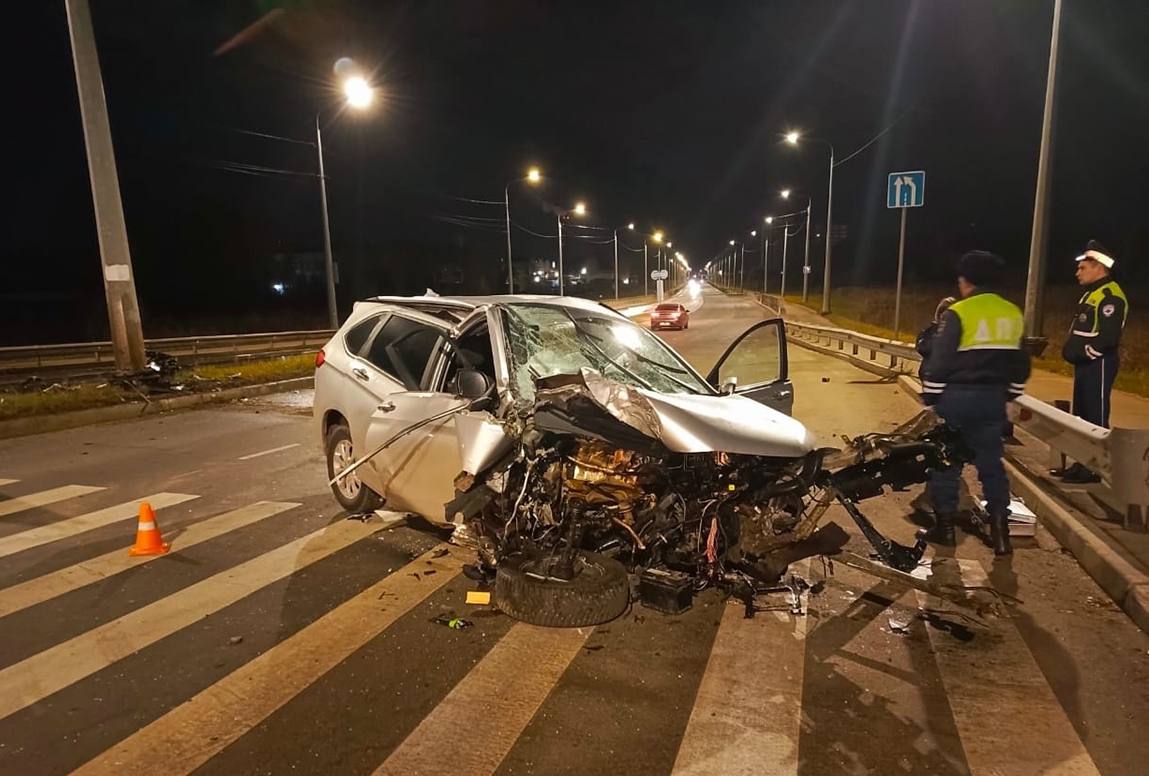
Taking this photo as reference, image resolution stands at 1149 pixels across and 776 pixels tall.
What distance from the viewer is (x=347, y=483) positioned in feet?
20.2

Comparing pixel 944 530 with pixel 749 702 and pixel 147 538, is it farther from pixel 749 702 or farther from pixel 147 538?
pixel 147 538

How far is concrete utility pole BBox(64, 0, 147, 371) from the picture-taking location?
1122 cm

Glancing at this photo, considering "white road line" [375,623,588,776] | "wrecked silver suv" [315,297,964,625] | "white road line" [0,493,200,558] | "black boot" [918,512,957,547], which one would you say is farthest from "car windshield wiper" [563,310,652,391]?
"white road line" [0,493,200,558]

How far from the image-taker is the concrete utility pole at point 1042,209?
1062 centimetres

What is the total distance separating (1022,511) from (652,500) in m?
3.24

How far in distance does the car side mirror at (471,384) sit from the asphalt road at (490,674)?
127 centimetres

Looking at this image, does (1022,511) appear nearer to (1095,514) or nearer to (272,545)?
(1095,514)

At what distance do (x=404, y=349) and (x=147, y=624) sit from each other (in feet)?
8.48

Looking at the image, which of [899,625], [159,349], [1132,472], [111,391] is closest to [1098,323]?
[1132,472]

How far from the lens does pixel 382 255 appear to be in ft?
252

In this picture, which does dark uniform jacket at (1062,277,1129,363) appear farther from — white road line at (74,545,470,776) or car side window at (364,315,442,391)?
white road line at (74,545,470,776)

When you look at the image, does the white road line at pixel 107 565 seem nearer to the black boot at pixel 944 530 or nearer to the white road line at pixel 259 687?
the white road line at pixel 259 687

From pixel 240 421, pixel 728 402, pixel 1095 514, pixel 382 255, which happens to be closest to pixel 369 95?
pixel 240 421

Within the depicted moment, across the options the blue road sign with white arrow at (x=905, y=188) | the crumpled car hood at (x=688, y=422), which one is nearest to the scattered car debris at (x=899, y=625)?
the crumpled car hood at (x=688, y=422)
